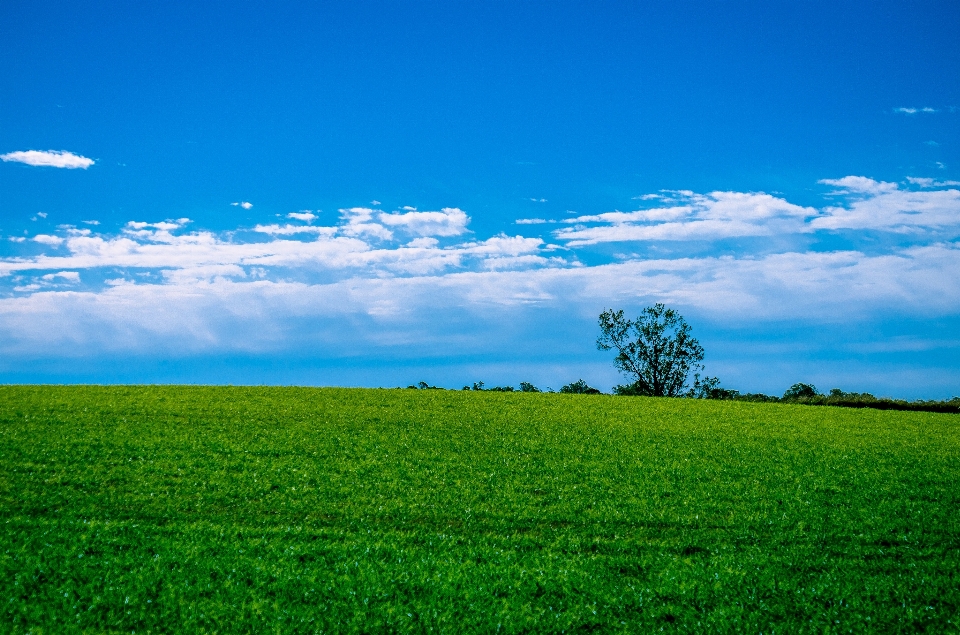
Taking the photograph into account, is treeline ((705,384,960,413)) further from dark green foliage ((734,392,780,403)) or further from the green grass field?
the green grass field

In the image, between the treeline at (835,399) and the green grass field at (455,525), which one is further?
the treeline at (835,399)

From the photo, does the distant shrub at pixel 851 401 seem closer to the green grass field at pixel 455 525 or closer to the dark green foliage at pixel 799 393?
the dark green foliage at pixel 799 393

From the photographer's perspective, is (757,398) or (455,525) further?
(757,398)

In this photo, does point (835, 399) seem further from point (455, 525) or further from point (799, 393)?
point (455, 525)

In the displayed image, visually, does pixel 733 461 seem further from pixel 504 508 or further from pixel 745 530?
pixel 504 508

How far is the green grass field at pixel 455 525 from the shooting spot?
1229 cm

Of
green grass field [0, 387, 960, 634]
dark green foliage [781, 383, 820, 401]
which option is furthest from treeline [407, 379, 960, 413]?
green grass field [0, 387, 960, 634]

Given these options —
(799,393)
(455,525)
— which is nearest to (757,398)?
(799,393)

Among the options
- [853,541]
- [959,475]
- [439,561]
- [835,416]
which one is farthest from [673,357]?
[439,561]

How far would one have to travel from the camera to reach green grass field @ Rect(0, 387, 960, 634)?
12289 mm

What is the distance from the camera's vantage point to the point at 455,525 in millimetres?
16984

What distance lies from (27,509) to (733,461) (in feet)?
75.7

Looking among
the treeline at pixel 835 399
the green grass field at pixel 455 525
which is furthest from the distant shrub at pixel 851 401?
the green grass field at pixel 455 525

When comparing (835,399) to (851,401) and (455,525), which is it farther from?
(455,525)
